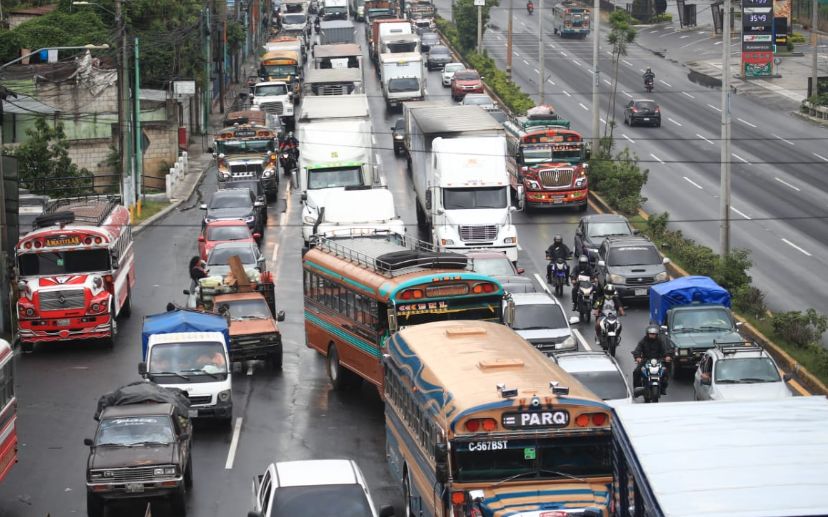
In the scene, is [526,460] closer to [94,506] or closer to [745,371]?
[94,506]

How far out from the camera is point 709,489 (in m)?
10.9

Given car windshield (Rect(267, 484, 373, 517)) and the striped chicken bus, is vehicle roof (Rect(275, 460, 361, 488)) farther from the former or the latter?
the striped chicken bus

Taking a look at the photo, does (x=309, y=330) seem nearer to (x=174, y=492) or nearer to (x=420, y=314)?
(x=420, y=314)

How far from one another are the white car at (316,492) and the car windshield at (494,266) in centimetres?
1695

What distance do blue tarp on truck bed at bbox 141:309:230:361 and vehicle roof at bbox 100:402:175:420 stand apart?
495 centimetres

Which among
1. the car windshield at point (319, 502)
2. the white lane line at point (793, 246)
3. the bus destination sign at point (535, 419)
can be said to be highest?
the bus destination sign at point (535, 419)

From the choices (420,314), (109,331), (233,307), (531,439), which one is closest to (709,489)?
(531,439)

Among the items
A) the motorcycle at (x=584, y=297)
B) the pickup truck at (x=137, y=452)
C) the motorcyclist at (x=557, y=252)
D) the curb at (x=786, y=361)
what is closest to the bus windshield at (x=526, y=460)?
the pickup truck at (x=137, y=452)

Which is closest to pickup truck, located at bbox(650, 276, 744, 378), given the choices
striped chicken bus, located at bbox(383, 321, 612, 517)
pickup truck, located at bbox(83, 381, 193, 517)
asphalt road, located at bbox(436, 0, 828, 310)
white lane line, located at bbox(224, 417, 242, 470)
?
asphalt road, located at bbox(436, 0, 828, 310)

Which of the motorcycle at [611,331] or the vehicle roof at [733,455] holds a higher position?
the vehicle roof at [733,455]

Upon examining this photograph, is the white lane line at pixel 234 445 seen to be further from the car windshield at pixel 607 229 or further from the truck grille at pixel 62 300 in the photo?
the car windshield at pixel 607 229

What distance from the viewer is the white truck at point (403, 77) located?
231 feet

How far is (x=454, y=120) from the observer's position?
4484cm

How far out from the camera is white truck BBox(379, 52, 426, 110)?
70.4 meters
